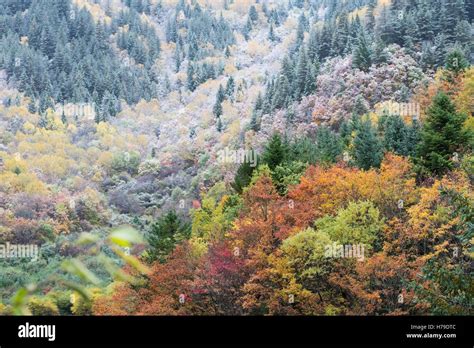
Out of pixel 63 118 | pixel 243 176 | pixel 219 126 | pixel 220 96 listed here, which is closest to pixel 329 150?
pixel 243 176

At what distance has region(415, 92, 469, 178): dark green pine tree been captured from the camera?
44.3m

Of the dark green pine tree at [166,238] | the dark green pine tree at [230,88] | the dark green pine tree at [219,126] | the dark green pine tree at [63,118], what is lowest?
the dark green pine tree at [63,118]

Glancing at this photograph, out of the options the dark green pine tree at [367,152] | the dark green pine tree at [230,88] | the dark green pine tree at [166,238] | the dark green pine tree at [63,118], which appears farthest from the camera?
the dark green pine tree at [230,88]

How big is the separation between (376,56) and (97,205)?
53.3 meters

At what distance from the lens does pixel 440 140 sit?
4538cm

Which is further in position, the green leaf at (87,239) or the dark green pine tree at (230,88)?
the dark green pine tree at (230,88)

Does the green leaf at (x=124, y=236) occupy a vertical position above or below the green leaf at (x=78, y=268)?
above

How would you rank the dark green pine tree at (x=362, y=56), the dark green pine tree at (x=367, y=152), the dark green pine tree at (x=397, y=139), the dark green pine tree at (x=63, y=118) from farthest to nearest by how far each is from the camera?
the dark green pine tree at (x=63, y=118)
the dark green pine tree at (x=362, y=56)
the dark green pine tree at (x=397, y=139)
the dark green pine tree at (x=367, y=152)

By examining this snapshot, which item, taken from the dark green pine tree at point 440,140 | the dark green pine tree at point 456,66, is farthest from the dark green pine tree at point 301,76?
the dark green pine tree at point 440,140

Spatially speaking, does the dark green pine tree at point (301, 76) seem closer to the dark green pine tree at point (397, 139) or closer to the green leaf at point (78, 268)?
the dark green pine tree at point (397, 139)

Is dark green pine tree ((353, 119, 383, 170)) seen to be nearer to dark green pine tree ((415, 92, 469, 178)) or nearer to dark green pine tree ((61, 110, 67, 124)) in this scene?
dark green pine tree ((415, 92, 469, 178))

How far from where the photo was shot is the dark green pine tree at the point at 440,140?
1745 inches

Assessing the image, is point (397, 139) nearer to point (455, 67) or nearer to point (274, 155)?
point (274, 155)

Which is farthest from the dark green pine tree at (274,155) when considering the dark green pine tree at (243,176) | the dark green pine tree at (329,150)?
the dark green pine tree at (329,150)
